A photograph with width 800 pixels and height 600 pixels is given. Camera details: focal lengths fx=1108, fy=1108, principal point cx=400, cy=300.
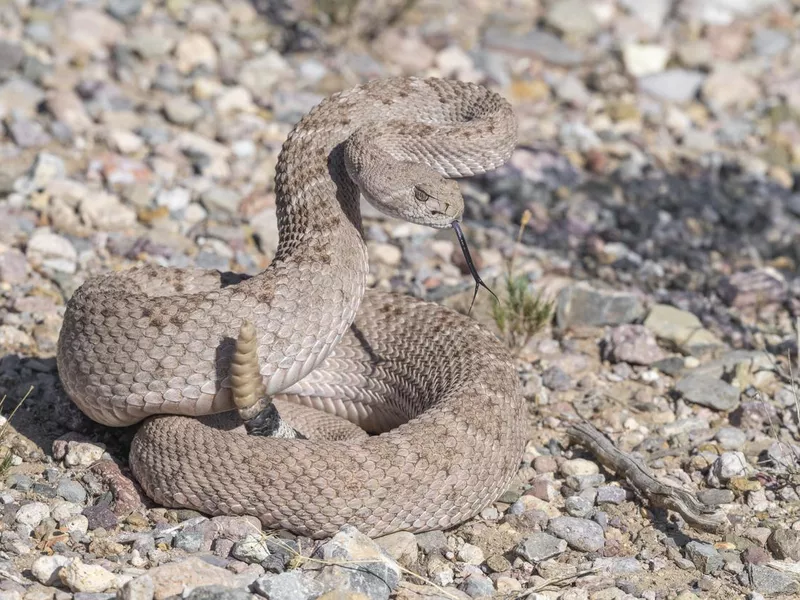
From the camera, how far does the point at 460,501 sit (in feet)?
19.6

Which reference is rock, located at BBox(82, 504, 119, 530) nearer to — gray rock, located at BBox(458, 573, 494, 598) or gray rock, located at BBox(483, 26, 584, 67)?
gray rock, located at BBox(458, 573, 494, 598)

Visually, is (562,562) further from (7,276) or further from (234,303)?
(7,276)

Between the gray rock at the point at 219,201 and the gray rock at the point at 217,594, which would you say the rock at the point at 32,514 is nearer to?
the gray rock at the point at 217,594

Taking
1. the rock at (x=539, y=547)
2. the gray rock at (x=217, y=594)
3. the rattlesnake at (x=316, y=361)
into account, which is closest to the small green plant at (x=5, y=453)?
the rattlesnake at (x=316, y=361)

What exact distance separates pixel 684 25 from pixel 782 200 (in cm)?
375

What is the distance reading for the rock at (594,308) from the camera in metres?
8.41

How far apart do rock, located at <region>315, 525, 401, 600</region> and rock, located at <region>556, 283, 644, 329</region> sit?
333 centimetres

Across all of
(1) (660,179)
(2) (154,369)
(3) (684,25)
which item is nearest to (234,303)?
(2) (154,369)

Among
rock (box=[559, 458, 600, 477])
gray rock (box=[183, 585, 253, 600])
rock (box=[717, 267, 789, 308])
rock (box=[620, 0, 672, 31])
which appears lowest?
rock (box=[559, 458, 600, 477])

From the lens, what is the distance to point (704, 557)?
5840mm

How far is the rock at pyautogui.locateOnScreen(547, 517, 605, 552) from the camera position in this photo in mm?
5965

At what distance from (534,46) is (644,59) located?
1279 mm

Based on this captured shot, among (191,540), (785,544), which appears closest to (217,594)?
(191,540)

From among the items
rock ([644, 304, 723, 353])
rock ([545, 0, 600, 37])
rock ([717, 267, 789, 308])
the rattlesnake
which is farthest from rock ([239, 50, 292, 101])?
rock ([717, 267, 789, 308])
